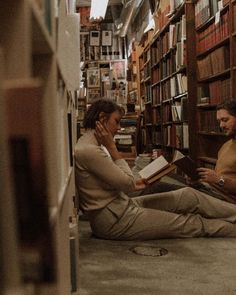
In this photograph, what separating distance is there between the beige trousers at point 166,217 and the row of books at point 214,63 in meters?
1.59

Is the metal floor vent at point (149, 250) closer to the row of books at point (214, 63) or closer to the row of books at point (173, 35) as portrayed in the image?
the row of books at point (214, 63)

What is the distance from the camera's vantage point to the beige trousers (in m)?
2.61

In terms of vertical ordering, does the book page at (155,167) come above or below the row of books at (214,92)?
below

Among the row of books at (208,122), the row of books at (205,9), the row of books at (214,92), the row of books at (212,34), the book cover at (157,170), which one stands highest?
the row of books at (205,9)

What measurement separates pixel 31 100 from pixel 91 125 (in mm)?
2147

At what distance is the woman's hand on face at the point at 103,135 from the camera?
2574 millimetres

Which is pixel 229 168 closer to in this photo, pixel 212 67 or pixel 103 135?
pixel 103 135

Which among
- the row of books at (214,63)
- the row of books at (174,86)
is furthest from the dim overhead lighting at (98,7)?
the row of books at (214,63)

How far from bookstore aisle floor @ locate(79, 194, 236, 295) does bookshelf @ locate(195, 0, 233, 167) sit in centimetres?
171

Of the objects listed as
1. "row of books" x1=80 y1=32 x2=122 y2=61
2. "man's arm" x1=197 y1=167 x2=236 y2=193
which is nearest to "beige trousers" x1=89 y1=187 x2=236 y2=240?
"man's arm" x1=197 y1=167 x2=236 y2=193

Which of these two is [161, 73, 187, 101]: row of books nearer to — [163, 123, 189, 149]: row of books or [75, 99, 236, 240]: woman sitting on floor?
[163, 123, 189, 149]: row of books

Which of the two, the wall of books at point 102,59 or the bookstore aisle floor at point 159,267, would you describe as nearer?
the bookstore aisle floor at point 159,267

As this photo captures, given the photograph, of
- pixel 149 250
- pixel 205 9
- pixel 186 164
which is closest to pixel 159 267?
pixel 149 250

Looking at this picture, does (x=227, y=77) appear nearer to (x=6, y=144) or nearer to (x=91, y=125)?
(x=91, y=125)
